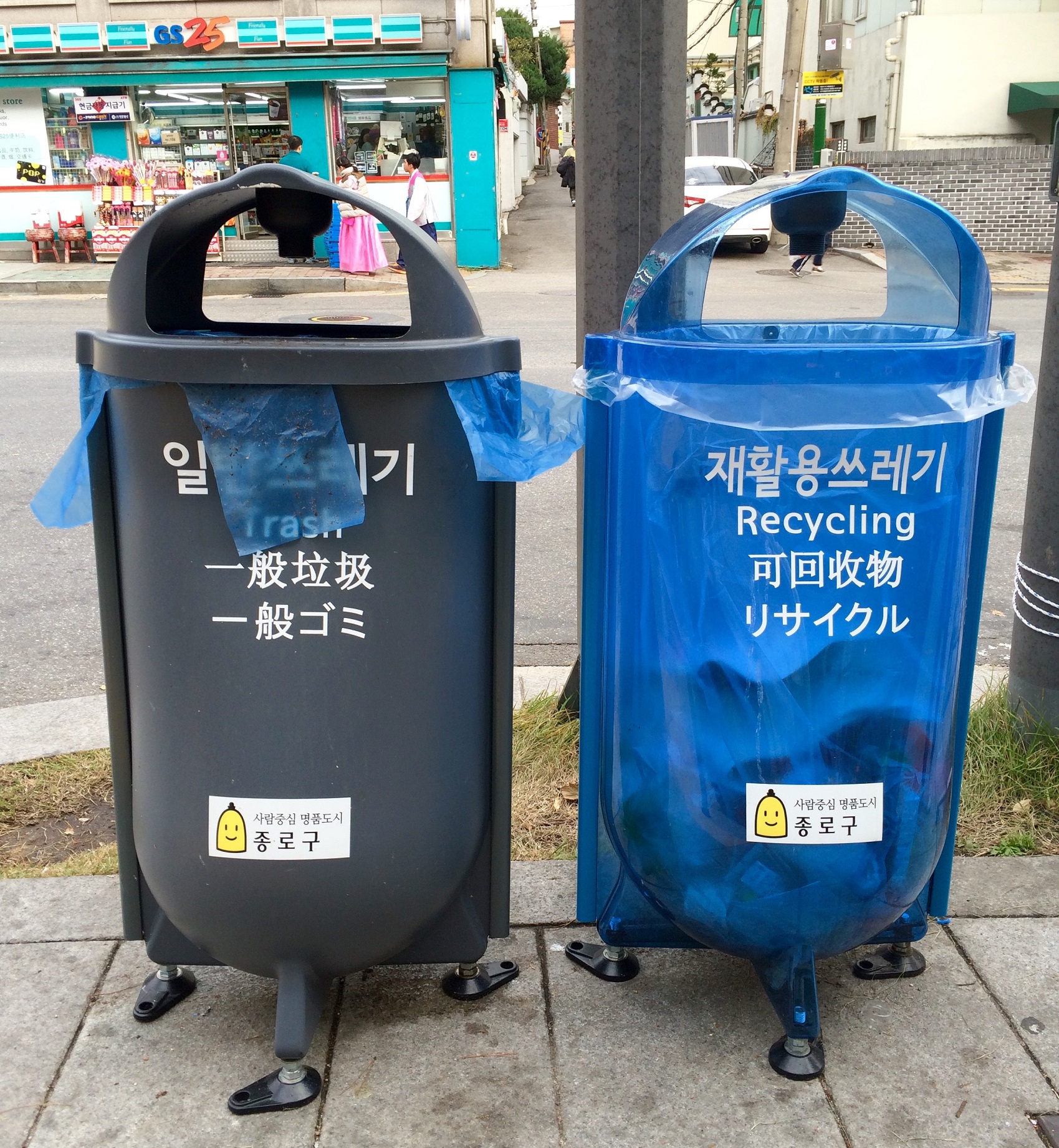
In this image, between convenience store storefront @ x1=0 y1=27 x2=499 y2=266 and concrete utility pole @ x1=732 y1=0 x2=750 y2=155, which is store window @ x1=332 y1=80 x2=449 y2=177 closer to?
convenience store storefront @ x1=0 y1=27 x2=499 y2=266

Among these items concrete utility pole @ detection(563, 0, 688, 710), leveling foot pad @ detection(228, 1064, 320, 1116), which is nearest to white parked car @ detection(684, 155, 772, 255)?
concrete utility pole @ detection(563, 0, 688, 710)

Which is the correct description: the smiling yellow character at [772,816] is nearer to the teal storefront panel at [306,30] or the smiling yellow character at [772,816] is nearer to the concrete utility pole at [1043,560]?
the concrete utility pole at [1043,560]

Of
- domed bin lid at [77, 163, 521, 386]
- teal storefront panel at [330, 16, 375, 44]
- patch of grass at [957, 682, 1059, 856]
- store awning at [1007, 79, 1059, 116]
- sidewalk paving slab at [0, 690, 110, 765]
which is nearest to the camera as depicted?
domed bin lid at [77, 163, 521, 386]

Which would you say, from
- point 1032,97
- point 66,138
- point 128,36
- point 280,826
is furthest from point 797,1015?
point 1032,97

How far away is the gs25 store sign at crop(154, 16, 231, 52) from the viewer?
15.8m

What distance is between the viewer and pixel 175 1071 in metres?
2.02

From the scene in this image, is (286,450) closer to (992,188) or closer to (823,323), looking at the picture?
(823,323)

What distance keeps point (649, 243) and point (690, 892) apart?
1680 millimetres

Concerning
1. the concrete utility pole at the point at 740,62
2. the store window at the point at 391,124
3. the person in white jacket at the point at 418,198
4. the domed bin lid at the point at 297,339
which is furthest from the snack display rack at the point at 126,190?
the concrete utility pole at the point at 740,62

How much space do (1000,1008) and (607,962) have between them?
764 mm

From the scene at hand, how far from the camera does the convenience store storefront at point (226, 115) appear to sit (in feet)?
52.5

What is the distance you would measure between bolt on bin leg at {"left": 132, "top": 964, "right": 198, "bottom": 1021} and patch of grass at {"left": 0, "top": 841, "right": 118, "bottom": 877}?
19.2 inches

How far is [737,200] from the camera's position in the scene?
79.4 inches

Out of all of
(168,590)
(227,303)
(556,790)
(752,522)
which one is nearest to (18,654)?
(556,790)
